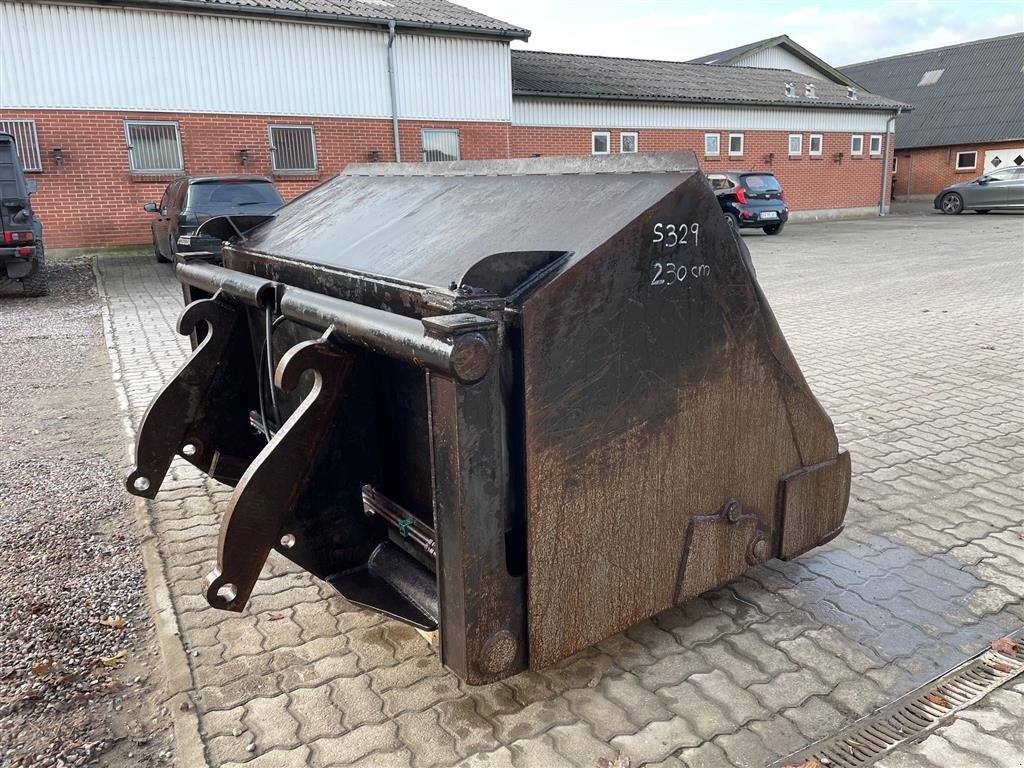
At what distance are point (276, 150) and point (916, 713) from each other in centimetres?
1633

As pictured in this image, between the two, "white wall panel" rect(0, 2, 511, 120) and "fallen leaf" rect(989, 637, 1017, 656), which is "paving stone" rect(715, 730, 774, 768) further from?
"white wall panel" rect(0, 2, 511, 120)

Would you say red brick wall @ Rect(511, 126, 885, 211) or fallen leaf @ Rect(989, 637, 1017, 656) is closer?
fallen leaf @ Rect(989, 637, 1017, 656)

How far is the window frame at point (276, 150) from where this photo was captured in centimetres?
1631

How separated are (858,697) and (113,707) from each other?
222 centimetres

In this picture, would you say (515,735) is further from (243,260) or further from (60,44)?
(60,44)

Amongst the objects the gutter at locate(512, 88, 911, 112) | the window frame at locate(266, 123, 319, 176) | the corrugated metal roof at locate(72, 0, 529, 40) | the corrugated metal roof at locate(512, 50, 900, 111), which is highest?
the corrugated metal roof at locate(72, 0, 529, 40)

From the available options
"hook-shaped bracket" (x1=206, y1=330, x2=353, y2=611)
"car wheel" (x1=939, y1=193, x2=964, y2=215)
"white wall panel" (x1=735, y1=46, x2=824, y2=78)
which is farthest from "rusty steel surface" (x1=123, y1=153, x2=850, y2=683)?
"white wall panel" (x1=735, y1=46, x2=824, y2=78)

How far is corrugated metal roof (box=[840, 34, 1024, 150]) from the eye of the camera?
3156cm

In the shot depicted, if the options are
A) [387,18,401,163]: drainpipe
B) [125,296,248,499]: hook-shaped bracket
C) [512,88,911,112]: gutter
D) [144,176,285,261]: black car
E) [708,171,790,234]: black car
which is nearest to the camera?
[125,296,248,499]: hook-shaped bracket

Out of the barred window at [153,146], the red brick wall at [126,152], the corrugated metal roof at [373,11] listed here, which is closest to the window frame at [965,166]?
the red brick wall at [126,152]

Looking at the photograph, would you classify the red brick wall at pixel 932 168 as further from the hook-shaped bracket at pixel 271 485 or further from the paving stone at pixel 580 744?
the hook-shaped bracket at pixel 271 485

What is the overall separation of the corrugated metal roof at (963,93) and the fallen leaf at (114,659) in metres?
35.5

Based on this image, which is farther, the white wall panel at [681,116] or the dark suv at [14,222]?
the white wall panel at [681,116]

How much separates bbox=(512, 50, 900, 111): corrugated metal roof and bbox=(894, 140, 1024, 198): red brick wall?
6581mm
